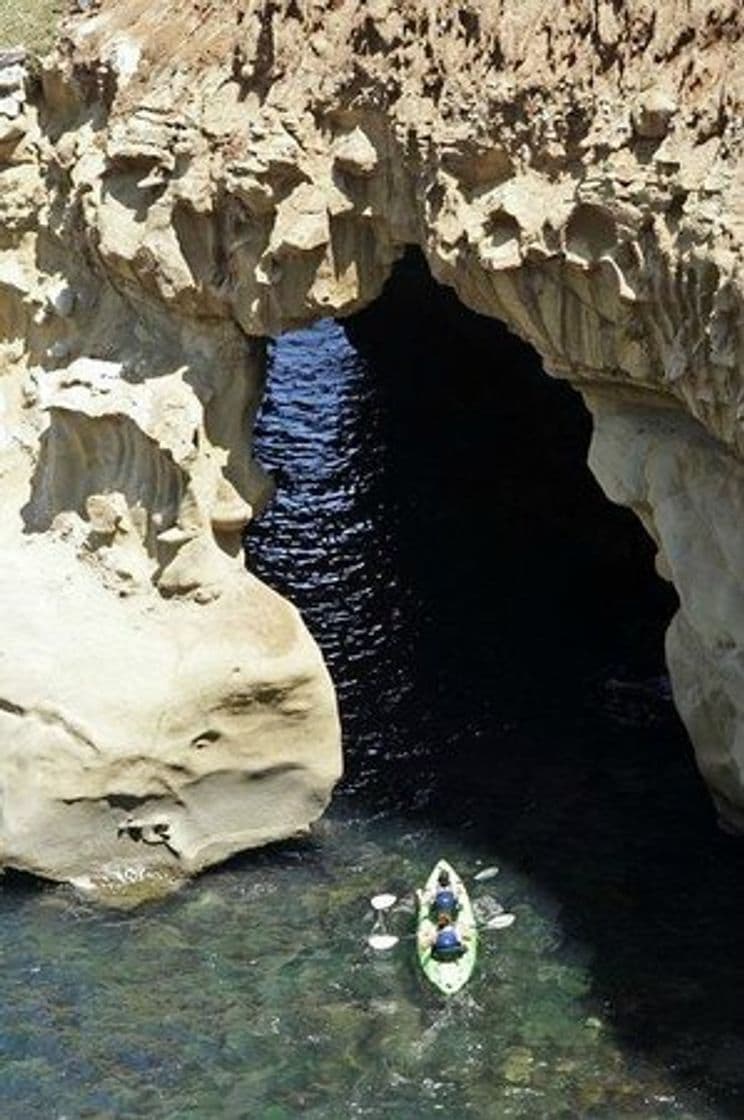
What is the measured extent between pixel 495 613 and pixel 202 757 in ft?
22.1

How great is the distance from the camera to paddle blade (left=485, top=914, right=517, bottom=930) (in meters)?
20.7

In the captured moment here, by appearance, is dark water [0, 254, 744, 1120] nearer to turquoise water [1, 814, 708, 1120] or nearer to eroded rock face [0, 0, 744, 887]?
turquoise water [1, 814, 708, 1120]

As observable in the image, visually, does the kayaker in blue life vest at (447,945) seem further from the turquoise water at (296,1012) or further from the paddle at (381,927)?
the paddle at (381,927)

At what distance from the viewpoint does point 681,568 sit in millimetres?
20281

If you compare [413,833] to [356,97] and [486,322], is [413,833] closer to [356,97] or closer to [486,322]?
[356,97]

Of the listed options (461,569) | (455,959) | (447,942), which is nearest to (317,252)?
(447,942)

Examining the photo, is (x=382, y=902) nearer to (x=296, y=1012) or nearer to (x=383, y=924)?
(x=383, y=924)

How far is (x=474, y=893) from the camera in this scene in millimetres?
21344

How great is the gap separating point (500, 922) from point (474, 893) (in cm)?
66

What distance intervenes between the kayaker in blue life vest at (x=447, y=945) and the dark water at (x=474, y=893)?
16.3 inches

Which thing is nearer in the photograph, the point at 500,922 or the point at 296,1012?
the point at 296,1012

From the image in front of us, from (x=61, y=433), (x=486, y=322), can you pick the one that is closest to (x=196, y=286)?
(x=61, y=433)

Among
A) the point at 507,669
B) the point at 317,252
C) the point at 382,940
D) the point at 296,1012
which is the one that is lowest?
the point at 296,1012

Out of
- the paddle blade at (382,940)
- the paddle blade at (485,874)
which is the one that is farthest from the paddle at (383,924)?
the paddle blade at (485,874)
